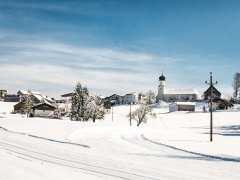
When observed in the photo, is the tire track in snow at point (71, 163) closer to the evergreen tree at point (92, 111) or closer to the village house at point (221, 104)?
the evergreen tree at point (92, 111)

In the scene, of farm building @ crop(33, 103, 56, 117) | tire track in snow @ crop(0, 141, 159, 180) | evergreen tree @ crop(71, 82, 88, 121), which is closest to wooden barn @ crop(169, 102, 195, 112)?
farm building @ crop(33, 103, 56, 117)

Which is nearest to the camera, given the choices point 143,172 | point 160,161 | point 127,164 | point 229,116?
point 143,172

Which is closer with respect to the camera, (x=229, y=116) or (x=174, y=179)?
(x=174, y=179)

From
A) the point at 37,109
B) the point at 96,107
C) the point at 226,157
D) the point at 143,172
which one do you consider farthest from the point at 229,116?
the point at 143,172

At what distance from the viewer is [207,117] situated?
126 meters

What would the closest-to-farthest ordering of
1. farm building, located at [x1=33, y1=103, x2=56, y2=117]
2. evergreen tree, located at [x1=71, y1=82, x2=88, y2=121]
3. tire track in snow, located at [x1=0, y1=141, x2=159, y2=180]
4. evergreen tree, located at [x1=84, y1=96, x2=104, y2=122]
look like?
tire track in snow, located at [x1=0, y1=141, x2=159, y2=180], evergreen tree, located at [x1=84, y1=96, x2=104, y2=122], evergreen tree, located at [x1=71, y1=82, x2=88, y2=121], farm building, located at [x1=33, y1=103, x2=56, y2=117]

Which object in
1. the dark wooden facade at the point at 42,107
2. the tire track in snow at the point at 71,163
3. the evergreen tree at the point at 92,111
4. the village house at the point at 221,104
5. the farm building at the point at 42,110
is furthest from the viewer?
the village house at the point at 221,104

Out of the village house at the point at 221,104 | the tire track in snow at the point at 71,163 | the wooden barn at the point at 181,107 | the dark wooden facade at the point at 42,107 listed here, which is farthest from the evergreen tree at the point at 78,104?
the tire track in snow at the point at 71,163

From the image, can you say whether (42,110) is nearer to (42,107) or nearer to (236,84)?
(42,107)

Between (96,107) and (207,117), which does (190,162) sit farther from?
(207,117)

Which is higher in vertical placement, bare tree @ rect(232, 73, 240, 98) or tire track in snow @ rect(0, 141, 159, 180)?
bare tree @ rect(232, 73, 240, 98)

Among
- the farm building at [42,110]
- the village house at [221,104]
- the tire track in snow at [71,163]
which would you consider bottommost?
the tire track in snow at [71,163]

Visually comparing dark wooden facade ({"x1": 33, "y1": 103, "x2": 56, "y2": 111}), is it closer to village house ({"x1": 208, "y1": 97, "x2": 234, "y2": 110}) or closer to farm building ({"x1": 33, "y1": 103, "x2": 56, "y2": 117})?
farm building ({"x1": 33, "y1": 103, "x2": 56, "y2": 117})

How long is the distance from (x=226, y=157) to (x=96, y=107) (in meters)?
78.3
